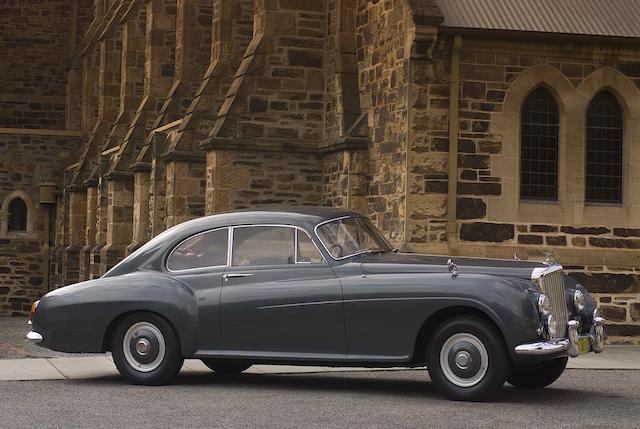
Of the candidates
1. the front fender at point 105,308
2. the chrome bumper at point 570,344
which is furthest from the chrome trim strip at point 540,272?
the front fender at point 105,308

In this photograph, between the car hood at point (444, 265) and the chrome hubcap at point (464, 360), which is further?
the car hood at point (444, 265)

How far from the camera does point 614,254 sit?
59.3ft

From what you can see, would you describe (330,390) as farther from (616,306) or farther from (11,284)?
(11,284)

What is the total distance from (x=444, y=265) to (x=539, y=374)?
154cm

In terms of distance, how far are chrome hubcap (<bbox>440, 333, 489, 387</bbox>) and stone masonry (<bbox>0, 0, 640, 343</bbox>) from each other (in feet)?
23.5

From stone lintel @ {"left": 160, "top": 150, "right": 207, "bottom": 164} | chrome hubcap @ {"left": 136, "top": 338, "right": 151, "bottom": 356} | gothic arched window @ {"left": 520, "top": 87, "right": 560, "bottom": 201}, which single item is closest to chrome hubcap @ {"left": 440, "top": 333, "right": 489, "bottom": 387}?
chrome hubcap @ {"left": 136, "top": 338, "right": 151, "bottom": 356}

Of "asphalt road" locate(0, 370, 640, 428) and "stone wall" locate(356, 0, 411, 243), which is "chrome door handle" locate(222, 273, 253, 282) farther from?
"stone wall" locate(356, 0, 411, 243)

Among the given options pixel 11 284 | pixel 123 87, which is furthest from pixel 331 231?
pixel 11 284

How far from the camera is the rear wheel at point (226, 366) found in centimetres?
1250

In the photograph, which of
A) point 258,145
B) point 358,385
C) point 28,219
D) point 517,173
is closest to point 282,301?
point 358,385

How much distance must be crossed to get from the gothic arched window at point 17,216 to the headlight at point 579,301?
30899 mm

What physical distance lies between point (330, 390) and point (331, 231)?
1359 millimetres

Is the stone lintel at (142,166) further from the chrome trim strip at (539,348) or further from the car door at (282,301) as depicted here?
the chrome trim strip at (539,348)

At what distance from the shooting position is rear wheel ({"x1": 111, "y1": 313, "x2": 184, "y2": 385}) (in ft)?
37.7
